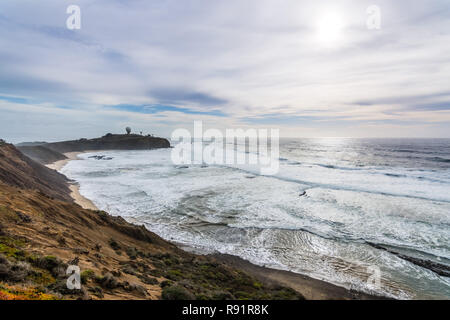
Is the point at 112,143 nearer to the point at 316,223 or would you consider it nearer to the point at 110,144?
the point at 110,144

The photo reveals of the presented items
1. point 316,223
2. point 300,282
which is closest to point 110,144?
point 316,223

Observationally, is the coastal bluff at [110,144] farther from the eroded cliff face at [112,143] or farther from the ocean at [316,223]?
the ocean at [316,223]

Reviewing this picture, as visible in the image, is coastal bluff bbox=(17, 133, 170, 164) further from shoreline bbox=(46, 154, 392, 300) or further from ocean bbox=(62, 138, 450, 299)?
shoreline bbox=(46, 154, 392, 300)

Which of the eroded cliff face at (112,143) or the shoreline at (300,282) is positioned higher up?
the eroded cliff face at (112,143)

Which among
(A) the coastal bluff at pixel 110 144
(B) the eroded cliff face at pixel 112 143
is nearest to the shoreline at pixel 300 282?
(A) the coastal bluff at pixel 110 144

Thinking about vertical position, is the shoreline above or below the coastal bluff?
below

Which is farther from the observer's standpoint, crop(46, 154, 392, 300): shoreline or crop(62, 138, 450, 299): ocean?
crop(62, 138, 450, 299): ocean

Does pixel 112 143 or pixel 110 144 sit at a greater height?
pixel 112 143

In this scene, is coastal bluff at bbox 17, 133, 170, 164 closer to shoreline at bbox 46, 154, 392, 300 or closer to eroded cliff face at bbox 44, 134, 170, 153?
eroded cliff face at bbox 44, 134, 170, 153

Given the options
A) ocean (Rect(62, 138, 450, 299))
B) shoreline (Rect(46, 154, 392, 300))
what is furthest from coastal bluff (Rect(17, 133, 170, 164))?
shoreline (Rect(46, 154, 392, 300))

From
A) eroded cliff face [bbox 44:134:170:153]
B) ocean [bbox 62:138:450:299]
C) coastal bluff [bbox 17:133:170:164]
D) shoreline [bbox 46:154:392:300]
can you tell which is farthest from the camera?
eroded cliff face [bbox 44:134:170:153]

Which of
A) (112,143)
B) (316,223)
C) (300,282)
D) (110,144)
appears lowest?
(300,282)

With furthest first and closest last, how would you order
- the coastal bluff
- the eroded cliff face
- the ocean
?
the eroded cliff face
the coastal bluff
the ocean
